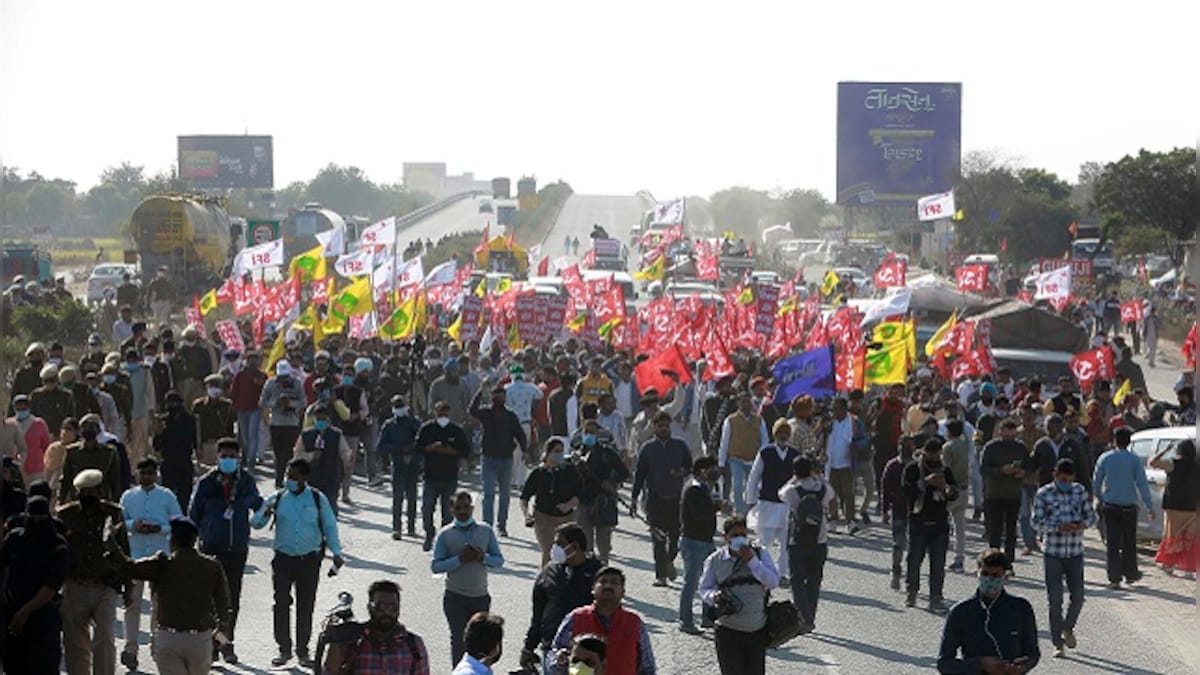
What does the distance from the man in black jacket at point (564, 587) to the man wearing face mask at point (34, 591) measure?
101 inches

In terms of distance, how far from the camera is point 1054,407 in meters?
22.7

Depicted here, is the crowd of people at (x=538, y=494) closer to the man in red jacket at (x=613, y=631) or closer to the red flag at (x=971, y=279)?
the man in red jacket at (x=613, y=631)

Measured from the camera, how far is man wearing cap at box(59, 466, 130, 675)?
12.7 meters

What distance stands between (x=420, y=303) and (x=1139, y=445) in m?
17.1

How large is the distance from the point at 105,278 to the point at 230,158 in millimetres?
99361

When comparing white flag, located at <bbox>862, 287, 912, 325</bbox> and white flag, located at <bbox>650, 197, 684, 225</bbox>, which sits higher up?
white flag, located at <bbox>650, 197, 684, 225</bbox>

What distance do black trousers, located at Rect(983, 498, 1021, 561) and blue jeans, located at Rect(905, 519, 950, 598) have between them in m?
2.13

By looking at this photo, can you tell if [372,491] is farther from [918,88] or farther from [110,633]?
[918,88]

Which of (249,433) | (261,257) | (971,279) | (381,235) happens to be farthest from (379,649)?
(971,279)

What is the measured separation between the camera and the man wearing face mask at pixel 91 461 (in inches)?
607

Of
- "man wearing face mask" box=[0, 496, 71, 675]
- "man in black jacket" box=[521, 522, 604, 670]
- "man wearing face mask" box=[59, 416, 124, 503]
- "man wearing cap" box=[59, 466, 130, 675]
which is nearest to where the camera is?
"man in black jacket" box=[521, 522, 604, 670]

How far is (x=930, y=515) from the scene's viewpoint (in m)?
17.1

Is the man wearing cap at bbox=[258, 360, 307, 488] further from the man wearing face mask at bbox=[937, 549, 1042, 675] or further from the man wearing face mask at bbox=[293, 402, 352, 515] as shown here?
the man wearing face mask at bbox=[937, 549, 1042, 675]

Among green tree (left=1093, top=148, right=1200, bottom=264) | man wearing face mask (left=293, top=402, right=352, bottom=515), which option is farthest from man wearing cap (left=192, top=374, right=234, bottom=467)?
green tree (left=1093, top=148, right=1200, bottom=264)
